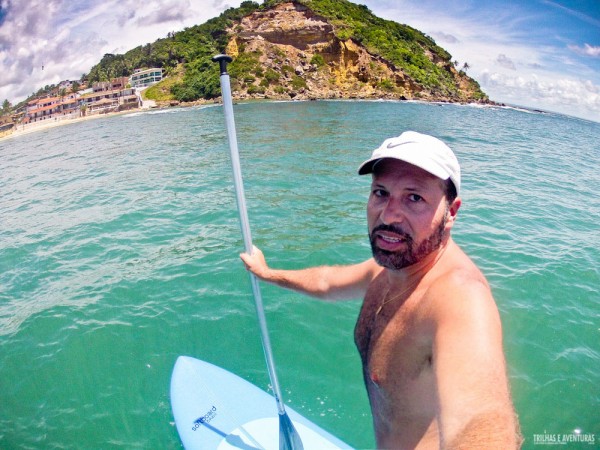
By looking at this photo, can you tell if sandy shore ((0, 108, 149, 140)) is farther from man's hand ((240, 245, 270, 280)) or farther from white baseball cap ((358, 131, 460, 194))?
white baseball cap ((358, 131, 460, 194))

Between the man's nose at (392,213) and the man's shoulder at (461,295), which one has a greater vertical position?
the man's nose at (392,213)

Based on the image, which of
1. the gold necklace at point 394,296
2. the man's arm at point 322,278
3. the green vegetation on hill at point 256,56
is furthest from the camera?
the green vegetation on hill at point 256,56

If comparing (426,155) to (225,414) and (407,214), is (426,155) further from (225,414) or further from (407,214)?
(225,414)

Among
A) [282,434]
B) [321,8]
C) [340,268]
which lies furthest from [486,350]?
[321,8]

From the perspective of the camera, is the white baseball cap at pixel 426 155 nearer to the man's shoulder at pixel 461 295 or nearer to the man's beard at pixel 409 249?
the man's beard at pixel 409 249

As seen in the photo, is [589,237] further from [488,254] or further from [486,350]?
[486,350]

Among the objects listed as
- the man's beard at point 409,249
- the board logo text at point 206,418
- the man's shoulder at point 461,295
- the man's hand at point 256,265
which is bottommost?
the board logo text at point 206,418

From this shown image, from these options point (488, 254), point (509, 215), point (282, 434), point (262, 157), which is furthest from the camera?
point (262, 157)

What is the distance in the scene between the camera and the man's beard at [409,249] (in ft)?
6.89

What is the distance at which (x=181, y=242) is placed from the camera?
31.7 ft

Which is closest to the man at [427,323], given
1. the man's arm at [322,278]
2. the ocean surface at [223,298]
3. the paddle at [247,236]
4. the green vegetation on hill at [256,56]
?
the man's arm at [322,278]

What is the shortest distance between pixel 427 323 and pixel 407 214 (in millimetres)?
582

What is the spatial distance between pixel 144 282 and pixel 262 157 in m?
12.3

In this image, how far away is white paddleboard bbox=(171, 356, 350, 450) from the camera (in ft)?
13.7
